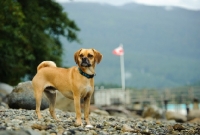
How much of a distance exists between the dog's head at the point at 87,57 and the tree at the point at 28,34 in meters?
13.6

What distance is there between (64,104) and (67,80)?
31.1 feet

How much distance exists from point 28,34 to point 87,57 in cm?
1871

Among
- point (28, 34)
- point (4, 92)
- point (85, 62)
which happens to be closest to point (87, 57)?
point (85, 62)

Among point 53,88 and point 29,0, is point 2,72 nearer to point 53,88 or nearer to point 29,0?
point 29,0

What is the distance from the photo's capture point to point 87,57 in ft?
27.0

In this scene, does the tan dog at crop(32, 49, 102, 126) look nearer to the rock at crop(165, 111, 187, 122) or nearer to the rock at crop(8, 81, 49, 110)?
the rock at crop(8, 81, 49, 110)

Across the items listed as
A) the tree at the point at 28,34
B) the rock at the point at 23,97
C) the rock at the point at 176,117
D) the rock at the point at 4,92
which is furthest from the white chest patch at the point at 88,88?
the rock at the point at 176,117

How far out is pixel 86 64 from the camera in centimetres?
821

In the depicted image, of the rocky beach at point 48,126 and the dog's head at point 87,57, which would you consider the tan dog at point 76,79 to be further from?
the rocky beach at point 48,126

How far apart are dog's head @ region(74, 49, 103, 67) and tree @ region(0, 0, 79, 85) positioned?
536 inches

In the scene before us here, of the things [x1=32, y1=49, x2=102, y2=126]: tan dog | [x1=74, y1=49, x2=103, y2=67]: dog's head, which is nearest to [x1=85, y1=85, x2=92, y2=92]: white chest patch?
[x1=32, y1=49, x2=102, y2=126]: tan dog

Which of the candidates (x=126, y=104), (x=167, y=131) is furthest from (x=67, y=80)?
(x=126, y=104)

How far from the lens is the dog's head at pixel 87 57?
8.20 m

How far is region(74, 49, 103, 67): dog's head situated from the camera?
820 cm
